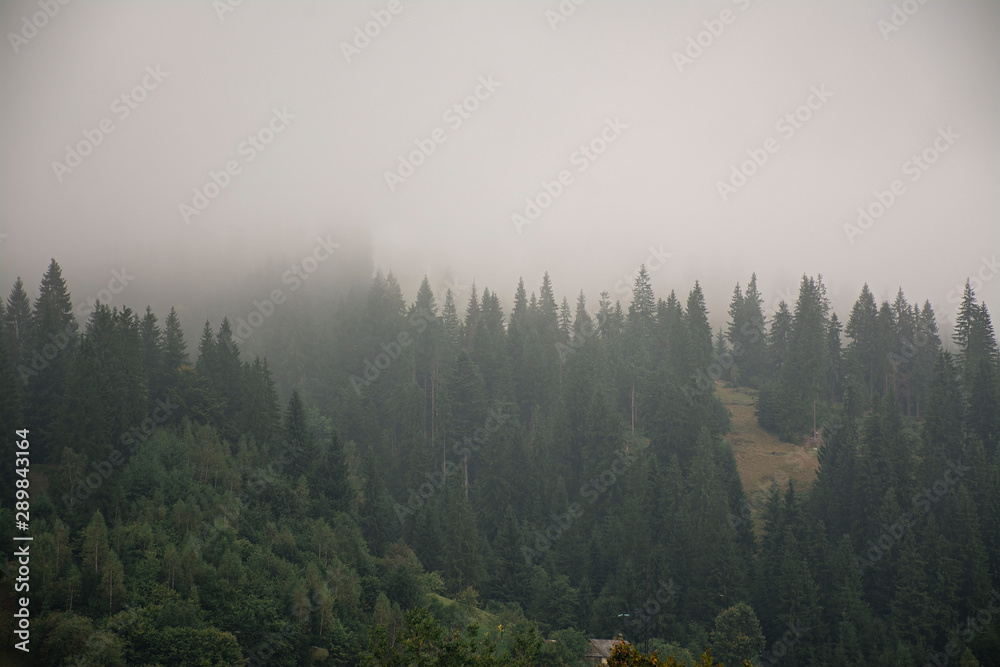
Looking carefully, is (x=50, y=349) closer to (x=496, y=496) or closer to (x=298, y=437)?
(x=298, y=437)

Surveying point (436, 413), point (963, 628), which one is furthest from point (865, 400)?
point (436, 413)

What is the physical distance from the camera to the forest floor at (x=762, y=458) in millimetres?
97938

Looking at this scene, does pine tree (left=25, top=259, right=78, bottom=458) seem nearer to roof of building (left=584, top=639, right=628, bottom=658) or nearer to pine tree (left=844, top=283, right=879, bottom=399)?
roof of building (left=584, top=639, right=628, bottom=658)

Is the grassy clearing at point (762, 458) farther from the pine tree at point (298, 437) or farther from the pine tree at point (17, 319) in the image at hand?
the pine tree at point (17, 319)

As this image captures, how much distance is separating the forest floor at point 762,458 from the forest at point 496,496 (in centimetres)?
205

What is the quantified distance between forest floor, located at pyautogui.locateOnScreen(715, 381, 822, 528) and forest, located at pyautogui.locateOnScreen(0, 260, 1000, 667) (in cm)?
205

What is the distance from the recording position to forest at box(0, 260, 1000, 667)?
56.8 metres

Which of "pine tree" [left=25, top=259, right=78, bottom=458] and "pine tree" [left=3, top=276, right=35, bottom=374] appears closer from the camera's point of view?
"pine tree" [left=25, top=259, right=78, bottom=458]

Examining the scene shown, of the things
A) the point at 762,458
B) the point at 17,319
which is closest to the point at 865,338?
the point at 762,458

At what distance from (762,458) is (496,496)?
38.2 meters

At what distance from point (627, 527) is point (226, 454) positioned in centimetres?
4580

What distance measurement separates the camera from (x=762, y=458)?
104 meters

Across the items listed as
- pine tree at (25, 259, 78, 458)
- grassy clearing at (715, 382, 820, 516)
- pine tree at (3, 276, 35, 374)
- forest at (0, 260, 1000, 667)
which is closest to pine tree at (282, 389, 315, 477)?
forest at (0, 260, 1000, 667)

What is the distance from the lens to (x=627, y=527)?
86.9m
